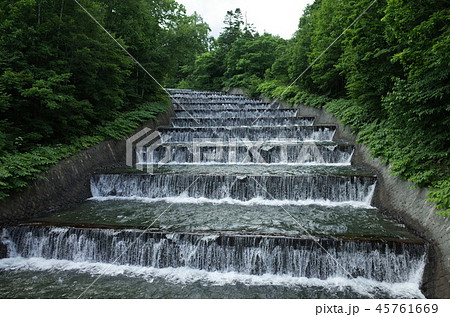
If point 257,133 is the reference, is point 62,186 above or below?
below

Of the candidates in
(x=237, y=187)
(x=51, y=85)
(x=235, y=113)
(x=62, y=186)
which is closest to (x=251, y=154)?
(x=237, y=187)

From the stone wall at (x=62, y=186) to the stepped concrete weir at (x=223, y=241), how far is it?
1.03ft

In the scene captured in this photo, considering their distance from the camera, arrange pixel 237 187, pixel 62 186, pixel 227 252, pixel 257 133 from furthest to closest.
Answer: pixel 257 133 → pixel 237 187 → pixel 62 186 → pixel 227 252

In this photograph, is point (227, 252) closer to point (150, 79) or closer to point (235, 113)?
point (150, 79)

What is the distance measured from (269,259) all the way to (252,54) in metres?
28.4

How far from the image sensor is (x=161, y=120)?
15.4 meters

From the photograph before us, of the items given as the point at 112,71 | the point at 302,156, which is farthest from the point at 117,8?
the point at 302,156

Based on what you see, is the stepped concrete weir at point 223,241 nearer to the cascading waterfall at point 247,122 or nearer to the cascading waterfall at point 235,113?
the cascading waterfall at point 247,122

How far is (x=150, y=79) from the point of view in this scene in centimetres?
1510

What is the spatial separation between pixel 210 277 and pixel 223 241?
75cm

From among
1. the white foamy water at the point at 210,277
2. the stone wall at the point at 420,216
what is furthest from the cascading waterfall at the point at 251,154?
the white foamy water at the point at 210,277

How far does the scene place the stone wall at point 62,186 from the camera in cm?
671

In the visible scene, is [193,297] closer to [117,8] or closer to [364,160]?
[364,160]

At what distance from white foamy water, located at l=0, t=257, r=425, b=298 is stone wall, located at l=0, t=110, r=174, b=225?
1.32m
